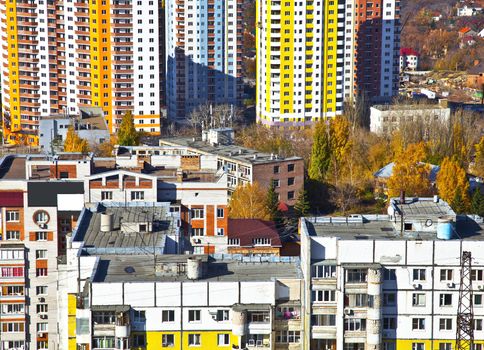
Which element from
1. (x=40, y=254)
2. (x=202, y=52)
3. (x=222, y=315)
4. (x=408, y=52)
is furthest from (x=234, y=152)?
(x=408, y=52)

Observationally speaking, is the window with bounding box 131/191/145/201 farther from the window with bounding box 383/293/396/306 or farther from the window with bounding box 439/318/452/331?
the window with bounding box 439/318/452/331

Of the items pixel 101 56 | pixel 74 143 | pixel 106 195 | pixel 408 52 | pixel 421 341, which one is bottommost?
pixel 421 341

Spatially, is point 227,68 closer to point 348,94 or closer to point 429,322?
point 348,94

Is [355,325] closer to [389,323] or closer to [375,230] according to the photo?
[389,323]

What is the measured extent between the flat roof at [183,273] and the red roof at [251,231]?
12474 mm

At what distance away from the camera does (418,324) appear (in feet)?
68.8

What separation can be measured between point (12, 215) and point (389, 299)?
10608 mm

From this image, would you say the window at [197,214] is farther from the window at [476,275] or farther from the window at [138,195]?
the window at [476,275]

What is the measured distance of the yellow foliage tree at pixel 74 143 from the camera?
44.0 meters

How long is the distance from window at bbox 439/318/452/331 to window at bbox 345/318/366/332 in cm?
129

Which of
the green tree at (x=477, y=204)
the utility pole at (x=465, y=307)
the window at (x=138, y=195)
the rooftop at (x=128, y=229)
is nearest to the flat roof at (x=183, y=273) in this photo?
the rooftop at (x=128, y=229)

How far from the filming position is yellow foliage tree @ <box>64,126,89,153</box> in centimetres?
4397

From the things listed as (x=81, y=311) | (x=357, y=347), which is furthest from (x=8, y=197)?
(x=357, y=347)

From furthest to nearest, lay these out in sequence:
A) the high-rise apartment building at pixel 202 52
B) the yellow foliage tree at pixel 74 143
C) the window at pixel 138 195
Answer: the high-rise apartment building at pixel 202 52 → the yellow foliage tree at pixel 74 143 → the window at pixel 138 195
